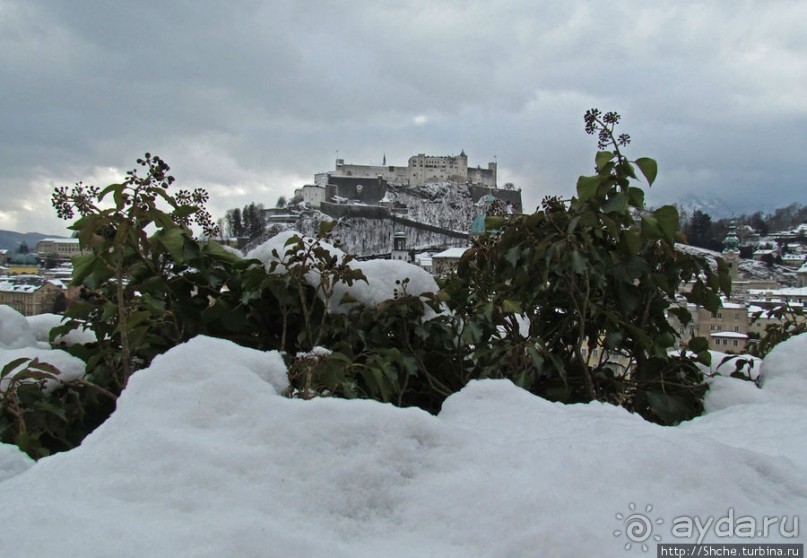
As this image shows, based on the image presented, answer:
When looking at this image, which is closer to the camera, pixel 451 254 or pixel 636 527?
pixel 636 527

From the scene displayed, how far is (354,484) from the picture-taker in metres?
0.65

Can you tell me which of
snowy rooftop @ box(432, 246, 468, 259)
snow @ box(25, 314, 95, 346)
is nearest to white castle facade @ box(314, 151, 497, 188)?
snowy rooftop @ box(432, 246, 468, 259)

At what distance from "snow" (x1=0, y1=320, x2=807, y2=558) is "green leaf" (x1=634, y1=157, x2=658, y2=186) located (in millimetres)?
641

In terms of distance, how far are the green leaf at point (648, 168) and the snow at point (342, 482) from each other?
641mm

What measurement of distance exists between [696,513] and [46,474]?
2.34ft

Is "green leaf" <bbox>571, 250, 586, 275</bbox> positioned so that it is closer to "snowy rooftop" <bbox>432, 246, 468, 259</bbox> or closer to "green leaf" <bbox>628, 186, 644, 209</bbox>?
"green leaf" <bbox>628, 186, 644, 209</bbox>

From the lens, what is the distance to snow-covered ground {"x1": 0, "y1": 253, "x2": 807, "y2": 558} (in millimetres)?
544

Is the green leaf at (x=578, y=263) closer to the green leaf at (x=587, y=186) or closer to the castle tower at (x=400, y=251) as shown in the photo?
the green leaf at (x=587, y=186)

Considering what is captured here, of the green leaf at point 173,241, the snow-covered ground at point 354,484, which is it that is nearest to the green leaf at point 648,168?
the snow-covered ground at point 354,484

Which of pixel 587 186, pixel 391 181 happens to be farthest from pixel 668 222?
pixel 391 181

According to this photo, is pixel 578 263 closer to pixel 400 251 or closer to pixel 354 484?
pixel 354 484

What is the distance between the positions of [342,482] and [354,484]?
1 cm

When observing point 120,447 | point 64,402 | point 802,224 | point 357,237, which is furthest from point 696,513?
point 802,224

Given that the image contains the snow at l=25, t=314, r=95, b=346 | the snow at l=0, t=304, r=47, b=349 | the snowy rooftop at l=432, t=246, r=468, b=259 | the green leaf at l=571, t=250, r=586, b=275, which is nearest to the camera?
the green leaf at l=571, t=250, r=586, b=275
